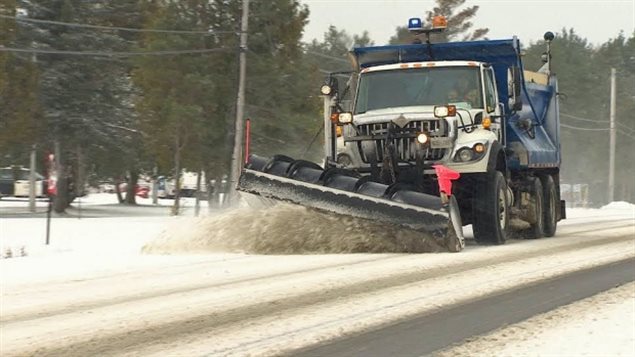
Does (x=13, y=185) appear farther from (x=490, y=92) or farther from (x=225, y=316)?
(x=225, y=316)

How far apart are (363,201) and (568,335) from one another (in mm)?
4968

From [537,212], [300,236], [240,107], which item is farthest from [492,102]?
[240,107]

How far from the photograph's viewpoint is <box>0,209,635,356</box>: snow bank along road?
566 centimetres

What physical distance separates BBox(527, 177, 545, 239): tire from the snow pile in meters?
4.12

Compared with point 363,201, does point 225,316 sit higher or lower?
lower

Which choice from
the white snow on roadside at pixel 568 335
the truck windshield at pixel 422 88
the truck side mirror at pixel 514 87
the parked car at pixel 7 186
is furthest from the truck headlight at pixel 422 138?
the parked car at pixel 7 186

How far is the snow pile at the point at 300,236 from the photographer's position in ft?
36.9

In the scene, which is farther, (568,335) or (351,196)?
(351,196)

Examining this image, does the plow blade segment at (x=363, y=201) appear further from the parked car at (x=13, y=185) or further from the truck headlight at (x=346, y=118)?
the parked car at (x=13, y=185)

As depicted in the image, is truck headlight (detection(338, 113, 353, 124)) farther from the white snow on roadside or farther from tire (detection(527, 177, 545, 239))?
the white snow on roadside

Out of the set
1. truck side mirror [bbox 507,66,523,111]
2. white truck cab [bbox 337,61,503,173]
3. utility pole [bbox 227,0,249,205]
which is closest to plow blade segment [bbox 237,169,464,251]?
white truck cab [bbox 337,61,503,173]

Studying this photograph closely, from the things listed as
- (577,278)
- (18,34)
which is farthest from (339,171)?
(18,34)

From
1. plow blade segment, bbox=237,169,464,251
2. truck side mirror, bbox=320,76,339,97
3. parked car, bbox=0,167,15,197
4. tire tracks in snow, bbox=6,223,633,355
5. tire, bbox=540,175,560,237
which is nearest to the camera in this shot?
tire tracks in snow, bbox=6,223,633,355

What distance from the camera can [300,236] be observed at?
1138 cm
